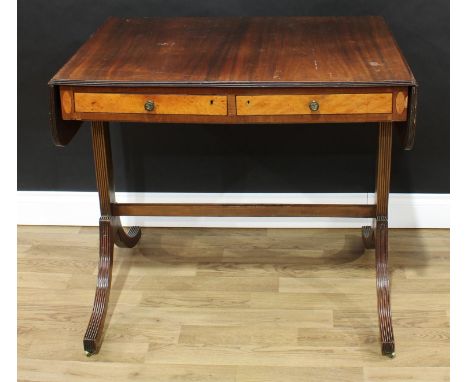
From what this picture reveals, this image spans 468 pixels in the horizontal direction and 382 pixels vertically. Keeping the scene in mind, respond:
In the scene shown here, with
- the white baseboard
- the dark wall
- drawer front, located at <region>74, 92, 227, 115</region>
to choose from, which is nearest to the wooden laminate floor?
the white baseboard

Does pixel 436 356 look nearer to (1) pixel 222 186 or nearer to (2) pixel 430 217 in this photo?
(2) pixel 430 217

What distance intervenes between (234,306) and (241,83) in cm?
94

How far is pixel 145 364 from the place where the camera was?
263 centimetres

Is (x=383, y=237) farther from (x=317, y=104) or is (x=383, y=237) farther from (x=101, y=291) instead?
(x=101, y=291)

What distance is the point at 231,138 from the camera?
3258 mm

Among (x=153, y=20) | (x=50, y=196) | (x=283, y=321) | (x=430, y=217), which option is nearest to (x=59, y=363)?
(x=283, y=321)

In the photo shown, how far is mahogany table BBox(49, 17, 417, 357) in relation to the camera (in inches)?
91.0

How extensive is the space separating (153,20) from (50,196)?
3.18 feet

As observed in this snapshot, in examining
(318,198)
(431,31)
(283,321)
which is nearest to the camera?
(283,321)

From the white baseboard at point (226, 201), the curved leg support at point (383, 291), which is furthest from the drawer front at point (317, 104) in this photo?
the white baseboard at point (226, 201)

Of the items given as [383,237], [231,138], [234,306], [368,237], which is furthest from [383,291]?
[231,138]

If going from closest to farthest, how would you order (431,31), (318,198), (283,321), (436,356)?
(436,356), (283,321), (431,31), (318,198)

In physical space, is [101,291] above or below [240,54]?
below

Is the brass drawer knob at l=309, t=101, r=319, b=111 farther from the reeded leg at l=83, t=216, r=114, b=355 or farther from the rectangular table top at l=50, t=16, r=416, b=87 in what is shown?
the reeded leg at l=83, t=216, r=114, b=355
